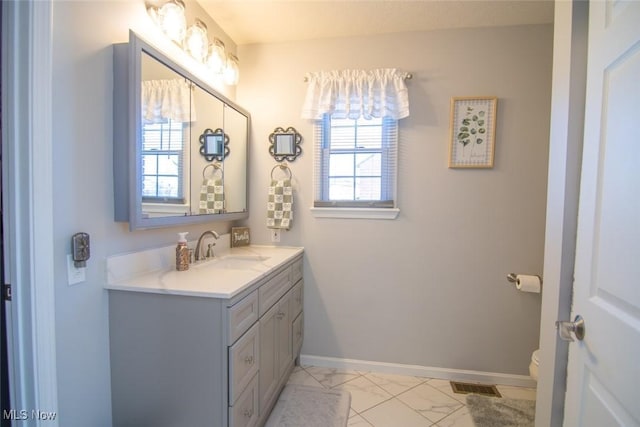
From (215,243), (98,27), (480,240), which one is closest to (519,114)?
(480,240)

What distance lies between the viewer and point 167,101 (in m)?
1.56

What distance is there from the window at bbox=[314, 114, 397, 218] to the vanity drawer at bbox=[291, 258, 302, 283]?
49cm

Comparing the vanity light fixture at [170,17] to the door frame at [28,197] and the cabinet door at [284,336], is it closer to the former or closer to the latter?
the door frame at [28,197]

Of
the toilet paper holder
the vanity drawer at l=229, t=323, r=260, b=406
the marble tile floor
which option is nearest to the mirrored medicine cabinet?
the vanity drawer at l=229, t=323, r=260, b=406

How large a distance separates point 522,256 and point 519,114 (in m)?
1.03

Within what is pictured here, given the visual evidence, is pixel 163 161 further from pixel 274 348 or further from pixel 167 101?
pixel 274 348

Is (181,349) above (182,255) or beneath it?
beneath

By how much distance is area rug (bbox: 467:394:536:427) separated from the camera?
1788 millimetres

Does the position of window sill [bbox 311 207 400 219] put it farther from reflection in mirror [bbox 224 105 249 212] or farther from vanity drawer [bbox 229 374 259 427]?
vanity drawer [bbox 229 374 259 427]

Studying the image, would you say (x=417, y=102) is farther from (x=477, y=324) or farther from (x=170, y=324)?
(x=170, y=324)

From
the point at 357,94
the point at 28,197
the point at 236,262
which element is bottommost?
the point at 236,262

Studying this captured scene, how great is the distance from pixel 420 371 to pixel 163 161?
2.34 metres

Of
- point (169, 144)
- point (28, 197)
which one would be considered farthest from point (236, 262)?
point (28, 197)

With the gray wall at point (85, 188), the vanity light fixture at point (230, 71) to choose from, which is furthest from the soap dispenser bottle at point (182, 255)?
the vanity light fixture at point (230, 71)
